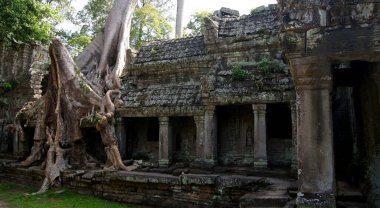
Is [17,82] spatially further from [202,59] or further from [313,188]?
[313,188]

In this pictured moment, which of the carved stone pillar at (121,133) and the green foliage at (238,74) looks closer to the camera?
the green foliage at (238,74)

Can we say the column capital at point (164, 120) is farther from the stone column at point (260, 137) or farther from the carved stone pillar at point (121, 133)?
the stone column at point (260, 137)

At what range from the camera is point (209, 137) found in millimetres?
9680

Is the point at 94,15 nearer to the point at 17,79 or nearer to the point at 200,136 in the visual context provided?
the point at 17,79

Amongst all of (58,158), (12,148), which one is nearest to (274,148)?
(58,158)

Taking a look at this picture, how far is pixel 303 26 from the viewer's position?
179 inches

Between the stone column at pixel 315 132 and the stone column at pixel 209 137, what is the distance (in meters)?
5.09

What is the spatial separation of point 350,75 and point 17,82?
15187 mm

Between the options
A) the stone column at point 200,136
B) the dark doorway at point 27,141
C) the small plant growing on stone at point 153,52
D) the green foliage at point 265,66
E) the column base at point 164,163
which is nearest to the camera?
the green foliage at point 265,66

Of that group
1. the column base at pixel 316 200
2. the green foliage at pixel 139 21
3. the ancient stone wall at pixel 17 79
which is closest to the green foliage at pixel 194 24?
the green foliage at pixel 139 21

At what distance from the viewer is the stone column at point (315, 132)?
4465 millimetres

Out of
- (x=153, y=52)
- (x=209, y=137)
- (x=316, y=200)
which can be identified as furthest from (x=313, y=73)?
(x=153, y=52)

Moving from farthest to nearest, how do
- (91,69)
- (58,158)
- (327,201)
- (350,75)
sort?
1. (91,69)
2. (58,158)
3. (350,75)
4. (327,201)

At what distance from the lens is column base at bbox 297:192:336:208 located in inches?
173
